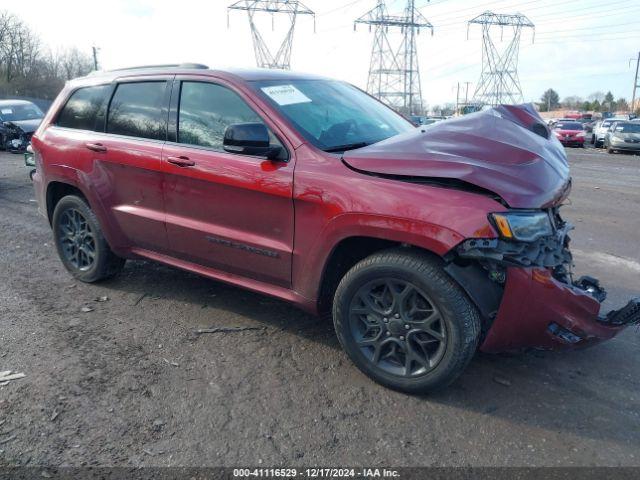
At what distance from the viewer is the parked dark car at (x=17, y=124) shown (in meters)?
17.5

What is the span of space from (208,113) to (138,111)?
0.79 metres

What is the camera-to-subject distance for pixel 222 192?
374 cm

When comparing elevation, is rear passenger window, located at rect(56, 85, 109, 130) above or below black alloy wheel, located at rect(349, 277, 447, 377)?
above

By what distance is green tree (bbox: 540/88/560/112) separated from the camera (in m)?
102

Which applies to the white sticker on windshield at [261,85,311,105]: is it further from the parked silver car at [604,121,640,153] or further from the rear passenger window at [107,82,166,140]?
the parked silver car at [604,121,640,153]

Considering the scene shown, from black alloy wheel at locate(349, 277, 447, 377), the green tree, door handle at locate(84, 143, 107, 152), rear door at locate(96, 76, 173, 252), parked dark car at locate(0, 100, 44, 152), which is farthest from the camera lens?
the green tree

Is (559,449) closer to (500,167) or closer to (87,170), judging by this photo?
(500,167)

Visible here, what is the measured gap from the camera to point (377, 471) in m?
2.57

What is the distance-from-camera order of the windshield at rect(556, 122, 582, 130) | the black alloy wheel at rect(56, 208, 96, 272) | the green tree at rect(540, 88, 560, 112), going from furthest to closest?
the green tree at rect(540, 88, 560, 112) → the windshield at rect(556, 122, 582, 130) → the black alloy wheel at rect(56, 208, 96, 272)

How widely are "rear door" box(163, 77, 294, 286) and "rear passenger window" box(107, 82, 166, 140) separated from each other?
16 centimetres

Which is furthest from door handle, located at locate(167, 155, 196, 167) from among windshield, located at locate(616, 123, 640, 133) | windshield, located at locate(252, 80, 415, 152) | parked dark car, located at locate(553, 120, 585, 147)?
parked dark car, located at locate(553, 120, 585, 147)

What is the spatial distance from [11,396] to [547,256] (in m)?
3.10

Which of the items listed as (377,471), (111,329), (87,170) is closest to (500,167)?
(377,471)

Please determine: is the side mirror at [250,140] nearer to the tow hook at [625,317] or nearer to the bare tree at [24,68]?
the tow hook at [625,317]
